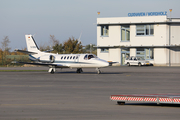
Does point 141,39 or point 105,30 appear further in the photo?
point 105,30

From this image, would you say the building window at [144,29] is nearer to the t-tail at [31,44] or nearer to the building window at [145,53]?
the building window at [145,53]

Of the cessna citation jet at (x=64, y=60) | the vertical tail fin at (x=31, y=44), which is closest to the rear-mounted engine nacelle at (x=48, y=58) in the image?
the cessna citation jet at (x=64, y=60)

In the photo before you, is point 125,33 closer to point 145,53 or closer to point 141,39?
point 141,39

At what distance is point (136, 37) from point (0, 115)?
4947 cm

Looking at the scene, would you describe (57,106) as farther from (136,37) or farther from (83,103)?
(136,37)

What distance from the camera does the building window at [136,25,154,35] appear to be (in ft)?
182

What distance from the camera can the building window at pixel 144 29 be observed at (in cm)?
5550

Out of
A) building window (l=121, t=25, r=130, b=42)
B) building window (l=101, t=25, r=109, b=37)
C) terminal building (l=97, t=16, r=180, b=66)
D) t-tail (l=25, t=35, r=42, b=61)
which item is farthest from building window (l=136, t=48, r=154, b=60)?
t-tail (l=25, t=35, r=42, b=61)

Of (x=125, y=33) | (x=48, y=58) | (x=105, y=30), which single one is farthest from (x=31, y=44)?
(x=125, y=33)

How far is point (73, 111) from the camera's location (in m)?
9.24

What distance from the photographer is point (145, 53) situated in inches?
2216

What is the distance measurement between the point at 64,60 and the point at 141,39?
1021 inches

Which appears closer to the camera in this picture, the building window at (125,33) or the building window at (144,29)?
the building window at (144,29)

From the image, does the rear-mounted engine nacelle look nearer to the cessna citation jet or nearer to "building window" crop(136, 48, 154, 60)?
the cessna citation jet
